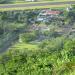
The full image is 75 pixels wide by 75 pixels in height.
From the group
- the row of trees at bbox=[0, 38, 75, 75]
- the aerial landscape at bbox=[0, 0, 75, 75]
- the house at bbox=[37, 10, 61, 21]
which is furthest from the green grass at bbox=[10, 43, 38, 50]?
the house at bbox=[37, 10, 61, 21]

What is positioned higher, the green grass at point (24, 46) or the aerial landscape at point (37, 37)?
the aerial landscape at point (37, 37)

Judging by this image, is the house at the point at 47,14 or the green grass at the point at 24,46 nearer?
the green grass at the point at 24,46

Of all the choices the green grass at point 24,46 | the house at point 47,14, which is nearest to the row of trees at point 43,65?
the green grass at point 24,46

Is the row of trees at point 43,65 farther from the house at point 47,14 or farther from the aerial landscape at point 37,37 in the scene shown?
the house at point 47,14

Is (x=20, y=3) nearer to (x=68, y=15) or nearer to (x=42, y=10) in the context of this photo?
(x=42, y=10)

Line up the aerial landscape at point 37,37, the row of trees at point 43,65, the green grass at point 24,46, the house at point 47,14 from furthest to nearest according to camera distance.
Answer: the house at point 47,14 → the green grass at point 24,46 → the aerial landscape at point 37,37 → the row of trees at point 43,65

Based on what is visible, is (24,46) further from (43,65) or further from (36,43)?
(43,65)

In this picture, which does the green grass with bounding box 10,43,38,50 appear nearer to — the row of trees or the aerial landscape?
the aerial landscape

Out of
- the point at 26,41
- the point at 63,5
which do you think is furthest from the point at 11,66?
the point at 63,5
